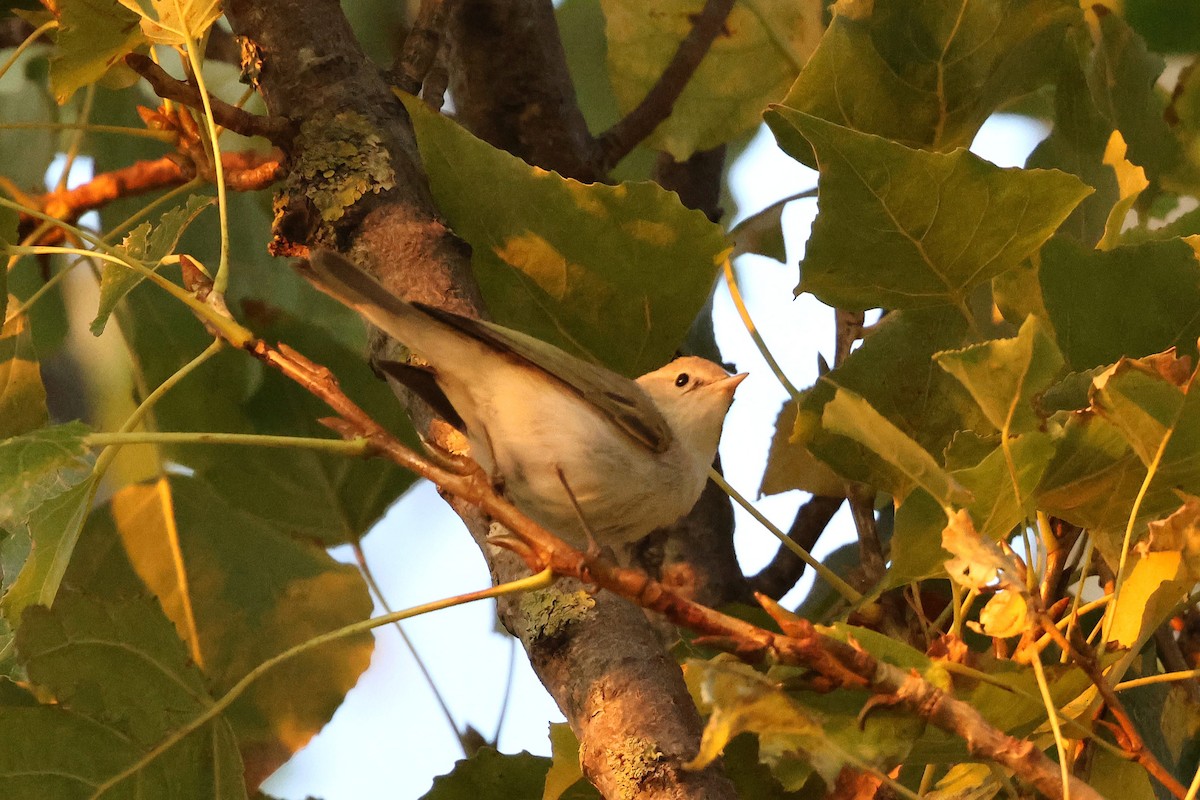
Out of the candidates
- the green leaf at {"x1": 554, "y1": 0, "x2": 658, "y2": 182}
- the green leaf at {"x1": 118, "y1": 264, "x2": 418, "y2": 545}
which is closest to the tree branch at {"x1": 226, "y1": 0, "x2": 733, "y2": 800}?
the green leaf at {"x1": 118, "y1": 264, "x2": 418, "y2": 545}

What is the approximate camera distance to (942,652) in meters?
0.93

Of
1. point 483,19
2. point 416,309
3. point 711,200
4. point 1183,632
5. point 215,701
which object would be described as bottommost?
point 1183,632

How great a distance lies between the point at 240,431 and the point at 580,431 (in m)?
0.57

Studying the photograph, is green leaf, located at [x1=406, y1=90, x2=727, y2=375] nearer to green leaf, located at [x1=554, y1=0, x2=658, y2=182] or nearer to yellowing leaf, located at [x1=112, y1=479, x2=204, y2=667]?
yellowing leaf, located at [x1=112, y1=479, x2=204, y2=667]

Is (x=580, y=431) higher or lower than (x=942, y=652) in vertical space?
higher

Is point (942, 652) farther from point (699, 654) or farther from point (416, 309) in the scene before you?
point (416, 309)

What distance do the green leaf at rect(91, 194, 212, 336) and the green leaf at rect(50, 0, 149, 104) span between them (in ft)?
0.66

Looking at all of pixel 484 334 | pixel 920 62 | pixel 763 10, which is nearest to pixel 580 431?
pixel 484 334

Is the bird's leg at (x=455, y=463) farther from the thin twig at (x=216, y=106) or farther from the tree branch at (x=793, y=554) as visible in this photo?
the tree branch at (x=793, y=554)

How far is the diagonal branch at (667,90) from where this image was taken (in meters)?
1.55

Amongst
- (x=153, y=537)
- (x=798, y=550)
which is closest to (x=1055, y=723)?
(x=798, y=550)

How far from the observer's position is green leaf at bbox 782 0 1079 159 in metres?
1.12

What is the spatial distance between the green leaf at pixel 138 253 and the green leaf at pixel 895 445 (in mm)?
606

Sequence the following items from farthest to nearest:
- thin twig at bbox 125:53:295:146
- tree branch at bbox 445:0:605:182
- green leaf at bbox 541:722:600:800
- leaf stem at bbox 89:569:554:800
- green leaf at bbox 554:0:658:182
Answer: green leaf at bbox 554:0:658:182
tree branch at bbox 445:0:605:182
thin twig at bbox 125:53:295:146
green leaf at bbox 541:722:600:800
leaf stem at bbox 89:569:554:800
